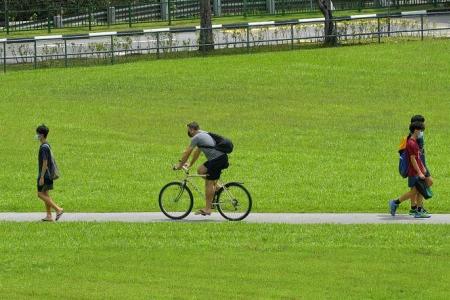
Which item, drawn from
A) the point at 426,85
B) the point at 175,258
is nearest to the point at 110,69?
the point at 426,85

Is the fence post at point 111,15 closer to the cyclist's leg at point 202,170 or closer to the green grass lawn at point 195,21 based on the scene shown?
the green grass lawn at point 195,21

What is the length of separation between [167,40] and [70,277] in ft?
95.0

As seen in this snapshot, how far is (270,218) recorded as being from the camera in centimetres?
2158

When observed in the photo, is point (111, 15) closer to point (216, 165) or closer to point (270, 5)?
point (270, 5)

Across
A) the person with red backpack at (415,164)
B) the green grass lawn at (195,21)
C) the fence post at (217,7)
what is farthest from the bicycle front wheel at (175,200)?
the fence post at (217,7)

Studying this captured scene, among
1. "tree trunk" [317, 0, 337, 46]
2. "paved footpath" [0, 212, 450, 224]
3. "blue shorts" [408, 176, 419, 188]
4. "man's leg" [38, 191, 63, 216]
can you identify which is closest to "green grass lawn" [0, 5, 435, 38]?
"tree trunk" [317, 0, 337, 46]

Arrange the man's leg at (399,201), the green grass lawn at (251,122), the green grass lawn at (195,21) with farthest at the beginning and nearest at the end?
the green grass lawn at (195,21)
the green grass lawn at (251,122)
the man's leg at (399,201)

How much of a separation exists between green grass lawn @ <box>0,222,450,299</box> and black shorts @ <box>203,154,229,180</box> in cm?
91

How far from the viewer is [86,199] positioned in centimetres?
2395

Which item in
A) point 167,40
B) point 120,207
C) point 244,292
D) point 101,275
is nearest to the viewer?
point 244,292

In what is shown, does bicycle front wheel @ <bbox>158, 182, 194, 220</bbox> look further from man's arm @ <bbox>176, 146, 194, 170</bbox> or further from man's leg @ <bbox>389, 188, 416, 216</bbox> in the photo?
man's leg @ <bbox>389, 188, 416, 216</bbox>

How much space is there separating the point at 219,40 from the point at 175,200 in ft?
86.8

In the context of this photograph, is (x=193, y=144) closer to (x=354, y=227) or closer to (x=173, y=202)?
(x=173, y=202)

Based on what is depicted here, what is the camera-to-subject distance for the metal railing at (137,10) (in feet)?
194
